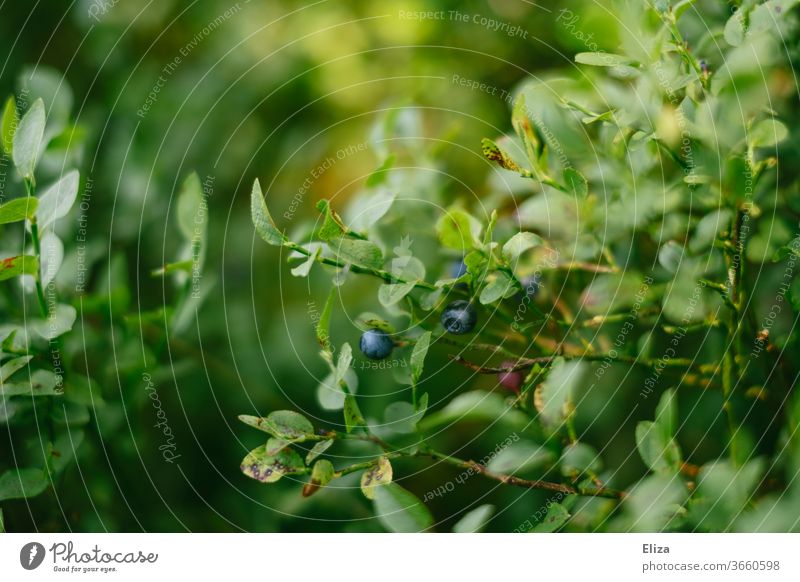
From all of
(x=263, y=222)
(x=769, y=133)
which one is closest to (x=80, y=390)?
(x=263, y=222)

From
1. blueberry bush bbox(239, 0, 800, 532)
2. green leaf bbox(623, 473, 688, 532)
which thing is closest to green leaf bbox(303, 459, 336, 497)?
blueberry bush bbox(239, 0, 800, 532)

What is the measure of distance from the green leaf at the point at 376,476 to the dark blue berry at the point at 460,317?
102 millimetres

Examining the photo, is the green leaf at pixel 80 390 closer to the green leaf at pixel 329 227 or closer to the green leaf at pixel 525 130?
the green leaf at pixel 329 227

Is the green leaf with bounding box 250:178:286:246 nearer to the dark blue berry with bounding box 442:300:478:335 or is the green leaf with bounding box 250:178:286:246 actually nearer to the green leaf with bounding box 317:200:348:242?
the green leaf with bounding box 317:200:348:242

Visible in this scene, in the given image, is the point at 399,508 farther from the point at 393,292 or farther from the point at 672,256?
the point at 672,256

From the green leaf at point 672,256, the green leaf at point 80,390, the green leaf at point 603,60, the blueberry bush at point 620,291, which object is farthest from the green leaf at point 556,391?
the green leaf at point 80,390

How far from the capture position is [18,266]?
1.69 ft

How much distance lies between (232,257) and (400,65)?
0.34 meters

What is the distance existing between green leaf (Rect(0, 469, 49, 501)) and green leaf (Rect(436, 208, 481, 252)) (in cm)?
36

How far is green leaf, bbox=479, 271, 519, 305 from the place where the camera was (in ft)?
1.59

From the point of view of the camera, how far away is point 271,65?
96cm

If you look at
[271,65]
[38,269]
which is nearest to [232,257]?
[271,65]

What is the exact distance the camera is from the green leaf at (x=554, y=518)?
50 centimetres

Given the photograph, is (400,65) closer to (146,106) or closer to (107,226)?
(146,106)
